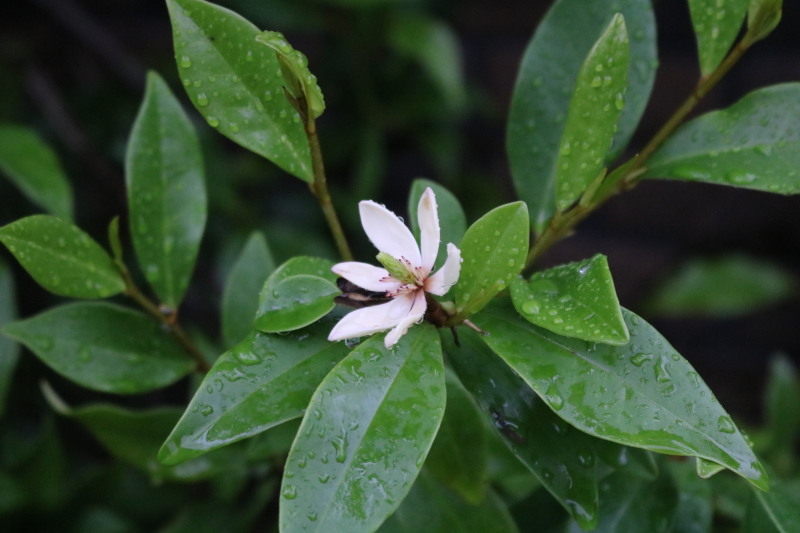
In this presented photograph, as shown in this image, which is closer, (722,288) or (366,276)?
(366,276)

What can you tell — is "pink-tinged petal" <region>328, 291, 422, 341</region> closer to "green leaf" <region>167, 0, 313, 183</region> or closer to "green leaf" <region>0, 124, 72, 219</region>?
"green leaf" <region>167, 0, 313, 183</region>

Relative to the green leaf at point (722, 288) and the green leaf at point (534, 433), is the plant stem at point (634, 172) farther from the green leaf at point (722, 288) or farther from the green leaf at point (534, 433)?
the green leaf at point (722, 288)

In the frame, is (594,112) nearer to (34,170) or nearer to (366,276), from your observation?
(366,276)

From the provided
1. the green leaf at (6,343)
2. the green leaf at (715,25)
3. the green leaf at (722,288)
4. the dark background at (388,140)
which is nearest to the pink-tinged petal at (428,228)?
the green leaf at (715,25)

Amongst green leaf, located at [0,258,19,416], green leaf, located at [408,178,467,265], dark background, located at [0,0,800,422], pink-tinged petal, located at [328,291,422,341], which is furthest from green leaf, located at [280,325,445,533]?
dark background, located at [0,0,800,422]

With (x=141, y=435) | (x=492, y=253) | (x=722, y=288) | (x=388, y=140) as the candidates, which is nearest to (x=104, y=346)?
(x=141, y=435)

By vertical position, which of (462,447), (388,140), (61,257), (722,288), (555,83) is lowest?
(722,288)

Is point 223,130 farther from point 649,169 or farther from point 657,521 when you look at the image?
point 657,521
